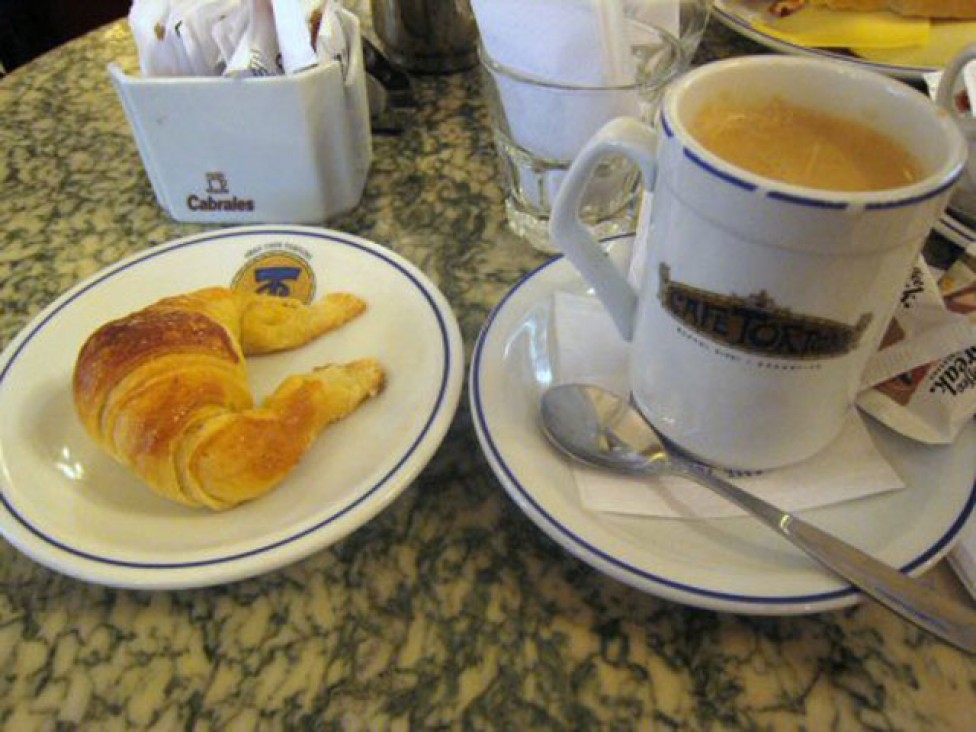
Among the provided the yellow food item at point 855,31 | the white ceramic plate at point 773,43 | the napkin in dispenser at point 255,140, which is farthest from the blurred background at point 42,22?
the yellow food item at point 855,31

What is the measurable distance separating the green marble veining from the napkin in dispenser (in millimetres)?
344

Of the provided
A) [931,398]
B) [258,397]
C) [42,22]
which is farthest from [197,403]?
[42,22]

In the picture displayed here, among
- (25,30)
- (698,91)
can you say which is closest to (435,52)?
(698,91)

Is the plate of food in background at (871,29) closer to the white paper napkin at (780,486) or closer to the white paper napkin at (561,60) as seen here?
the white paper napkin at (561,60)

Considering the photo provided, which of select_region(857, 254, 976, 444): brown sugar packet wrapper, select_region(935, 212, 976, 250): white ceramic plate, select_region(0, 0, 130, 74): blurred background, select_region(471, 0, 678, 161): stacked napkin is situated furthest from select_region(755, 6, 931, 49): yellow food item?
select_region(0, 0, 130, 74): blurred background

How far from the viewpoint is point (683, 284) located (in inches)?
17.6

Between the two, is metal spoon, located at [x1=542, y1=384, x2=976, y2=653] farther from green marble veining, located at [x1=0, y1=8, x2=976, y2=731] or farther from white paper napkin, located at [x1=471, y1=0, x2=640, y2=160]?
white paper napkin, located at [x1=471, y1=0, x2=640, y2=160]

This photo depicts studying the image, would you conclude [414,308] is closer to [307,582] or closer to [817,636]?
[307,582]

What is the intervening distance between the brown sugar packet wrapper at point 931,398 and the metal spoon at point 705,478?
0.43 feet

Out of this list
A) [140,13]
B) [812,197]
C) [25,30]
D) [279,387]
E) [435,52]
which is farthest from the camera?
[25,30]

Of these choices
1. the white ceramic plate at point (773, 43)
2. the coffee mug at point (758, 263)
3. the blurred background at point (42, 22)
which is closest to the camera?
the coffee mug at point (758, 263)

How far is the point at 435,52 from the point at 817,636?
0.84m

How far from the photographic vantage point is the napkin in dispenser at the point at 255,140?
2.30 feet

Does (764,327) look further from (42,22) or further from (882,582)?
(42,22)
